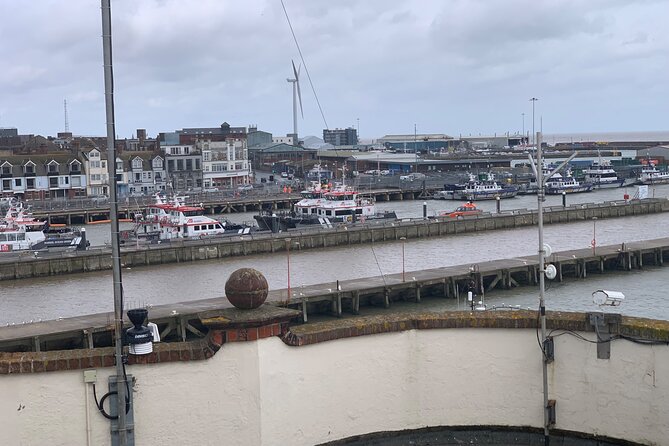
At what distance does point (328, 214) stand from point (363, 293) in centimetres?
2810

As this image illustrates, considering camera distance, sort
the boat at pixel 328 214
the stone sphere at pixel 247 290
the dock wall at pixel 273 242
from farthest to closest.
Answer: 1. the boat at pixel 328 214
2. the dock wall at pixel 273 242
3. the stone sphere at pixel 247 290

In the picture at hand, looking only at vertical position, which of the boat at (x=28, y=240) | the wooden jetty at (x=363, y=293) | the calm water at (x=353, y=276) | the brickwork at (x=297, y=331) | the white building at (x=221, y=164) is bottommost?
the calm water at (x=353, y=276)

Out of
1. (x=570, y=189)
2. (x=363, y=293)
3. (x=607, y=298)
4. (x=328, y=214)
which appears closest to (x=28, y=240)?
(x=328, y=214)

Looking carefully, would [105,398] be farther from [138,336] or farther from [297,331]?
[297,331]

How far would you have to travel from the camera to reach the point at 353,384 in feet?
32.1

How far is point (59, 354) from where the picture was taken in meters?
8.76

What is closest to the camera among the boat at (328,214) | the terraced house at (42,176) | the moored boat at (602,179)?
the boat at (328,214)

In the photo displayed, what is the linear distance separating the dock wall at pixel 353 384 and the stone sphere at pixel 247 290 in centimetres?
28

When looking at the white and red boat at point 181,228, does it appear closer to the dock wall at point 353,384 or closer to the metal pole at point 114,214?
the dock wall at point 353,384

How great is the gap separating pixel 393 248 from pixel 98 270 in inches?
670

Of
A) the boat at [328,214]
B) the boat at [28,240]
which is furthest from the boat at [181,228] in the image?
the boat at [28,240]

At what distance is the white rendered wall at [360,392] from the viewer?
28.7ft

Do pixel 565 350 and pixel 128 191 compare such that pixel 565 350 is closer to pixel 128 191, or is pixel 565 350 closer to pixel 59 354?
pixel 59 354

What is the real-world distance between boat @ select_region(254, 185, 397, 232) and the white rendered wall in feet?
144
